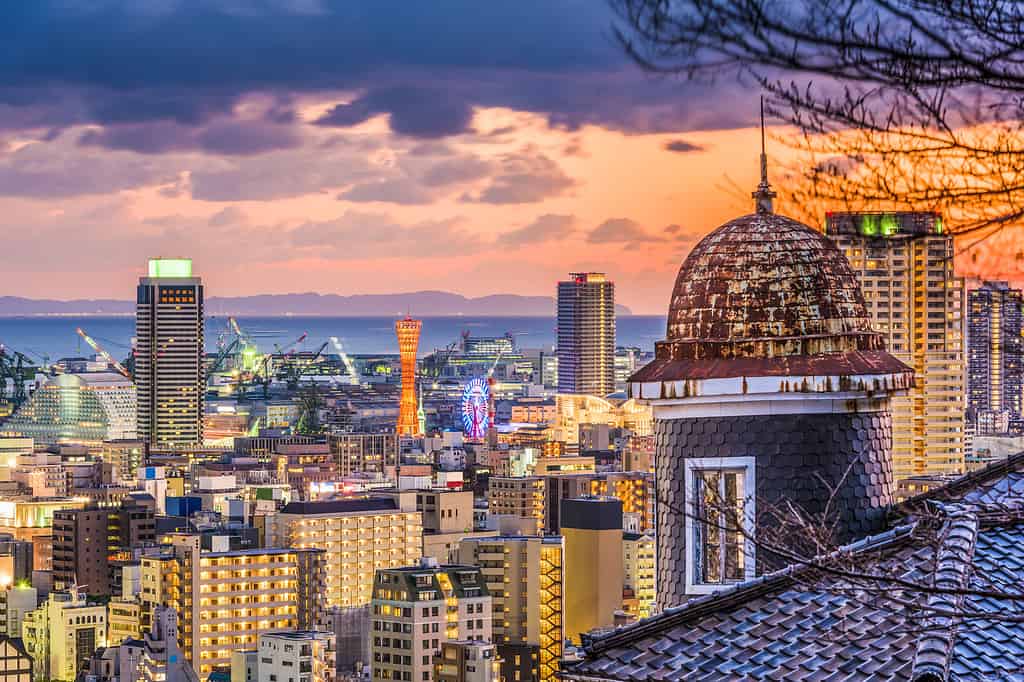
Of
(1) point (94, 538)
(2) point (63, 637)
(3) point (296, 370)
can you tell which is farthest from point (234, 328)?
(2) point (63, 637)

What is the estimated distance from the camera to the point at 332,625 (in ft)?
222

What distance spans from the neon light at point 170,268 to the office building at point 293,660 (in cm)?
10499

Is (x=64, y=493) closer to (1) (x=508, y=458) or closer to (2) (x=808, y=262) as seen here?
(1) (x=508, y=458)

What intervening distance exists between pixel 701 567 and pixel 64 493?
9738 cm

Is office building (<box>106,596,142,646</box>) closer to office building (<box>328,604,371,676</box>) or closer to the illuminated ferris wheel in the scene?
office building (<box>328,604,371,676</box>)

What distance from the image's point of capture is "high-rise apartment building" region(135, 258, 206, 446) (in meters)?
148

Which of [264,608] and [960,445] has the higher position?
[960,445]

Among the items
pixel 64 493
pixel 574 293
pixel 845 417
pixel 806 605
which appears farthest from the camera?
pixel 574 293

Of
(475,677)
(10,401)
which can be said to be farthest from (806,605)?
(10,401)

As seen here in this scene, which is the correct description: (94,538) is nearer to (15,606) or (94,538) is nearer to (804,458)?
(15,606)

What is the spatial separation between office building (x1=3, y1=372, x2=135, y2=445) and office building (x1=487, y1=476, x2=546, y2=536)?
66660 millimetres

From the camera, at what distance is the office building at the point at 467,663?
48.2m

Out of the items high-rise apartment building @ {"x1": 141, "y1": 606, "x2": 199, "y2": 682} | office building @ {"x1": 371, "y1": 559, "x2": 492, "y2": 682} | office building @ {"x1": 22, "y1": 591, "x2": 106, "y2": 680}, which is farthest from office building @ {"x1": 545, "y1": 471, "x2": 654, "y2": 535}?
office building @ {"x1": 371, "y1": 559, "x2": 492, "y2": 682}

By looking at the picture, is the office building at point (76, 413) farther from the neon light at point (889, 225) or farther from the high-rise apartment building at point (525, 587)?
the neon light at point (889, 225)
